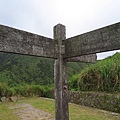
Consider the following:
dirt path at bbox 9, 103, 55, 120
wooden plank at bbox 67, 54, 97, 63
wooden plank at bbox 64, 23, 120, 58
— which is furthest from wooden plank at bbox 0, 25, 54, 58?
dirt path at bbox 9, 103, 55, 120

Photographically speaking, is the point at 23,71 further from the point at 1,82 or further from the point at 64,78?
the point at 64,78

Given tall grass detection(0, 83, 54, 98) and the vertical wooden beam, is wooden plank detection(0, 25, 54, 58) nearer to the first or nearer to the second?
the vertical wooden beam

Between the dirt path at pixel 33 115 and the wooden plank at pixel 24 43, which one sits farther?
the dirt path at pixel 33 115

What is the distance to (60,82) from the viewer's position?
1.29 meters

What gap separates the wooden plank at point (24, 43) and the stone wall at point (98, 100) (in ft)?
12.2

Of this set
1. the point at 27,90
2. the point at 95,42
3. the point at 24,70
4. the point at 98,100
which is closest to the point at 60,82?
the point at 95,42

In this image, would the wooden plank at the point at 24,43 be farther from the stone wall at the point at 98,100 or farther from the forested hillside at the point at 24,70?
the forested hillside at the point at 24,70

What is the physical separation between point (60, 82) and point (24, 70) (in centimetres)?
722

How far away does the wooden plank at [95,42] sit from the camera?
3.35 ft

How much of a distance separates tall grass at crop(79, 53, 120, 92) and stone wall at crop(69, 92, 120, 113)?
11.6 inches

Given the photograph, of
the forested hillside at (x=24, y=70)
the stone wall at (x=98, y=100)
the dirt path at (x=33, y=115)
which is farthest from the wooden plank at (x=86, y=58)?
the forested hillside at (x=24, y=70)

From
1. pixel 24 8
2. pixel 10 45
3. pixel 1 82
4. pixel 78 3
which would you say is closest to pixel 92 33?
pixel 10 45

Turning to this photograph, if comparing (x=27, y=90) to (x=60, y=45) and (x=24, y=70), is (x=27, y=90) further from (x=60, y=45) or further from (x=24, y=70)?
(x=60, y=45)

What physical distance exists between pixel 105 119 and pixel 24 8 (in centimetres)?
364
